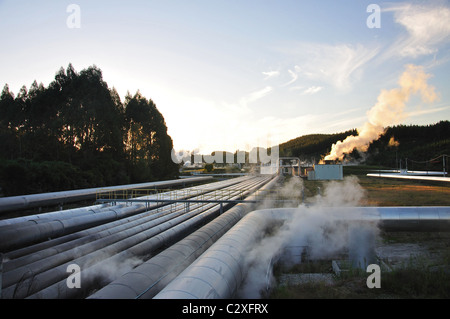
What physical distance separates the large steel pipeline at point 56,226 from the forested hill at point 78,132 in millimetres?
13083

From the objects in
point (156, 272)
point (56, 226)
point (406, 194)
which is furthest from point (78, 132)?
point (406, 194)

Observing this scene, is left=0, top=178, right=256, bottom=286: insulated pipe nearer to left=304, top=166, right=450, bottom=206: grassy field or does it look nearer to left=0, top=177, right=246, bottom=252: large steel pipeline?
left=0, top=177, right=246, bottom=252: large steel pipeline

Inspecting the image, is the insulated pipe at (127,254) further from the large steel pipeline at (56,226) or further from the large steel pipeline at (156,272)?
the large steel pipeline at (56,226)

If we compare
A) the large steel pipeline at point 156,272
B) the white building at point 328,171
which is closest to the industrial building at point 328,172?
the white building at point 328,171

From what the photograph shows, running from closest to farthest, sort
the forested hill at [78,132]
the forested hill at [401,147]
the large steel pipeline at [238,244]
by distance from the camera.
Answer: the large steel pipeline at [238,244] < the forested hill at [78,132] < the forested hill at [401,147]

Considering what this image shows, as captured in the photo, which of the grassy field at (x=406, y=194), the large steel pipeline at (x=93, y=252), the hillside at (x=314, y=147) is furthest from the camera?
the hillside at (x=314, y=147)

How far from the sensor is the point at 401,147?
338ft

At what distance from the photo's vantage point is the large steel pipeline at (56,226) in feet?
34.2

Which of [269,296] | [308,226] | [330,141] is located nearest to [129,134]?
[308,226]

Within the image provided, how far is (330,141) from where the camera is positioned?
124438mm

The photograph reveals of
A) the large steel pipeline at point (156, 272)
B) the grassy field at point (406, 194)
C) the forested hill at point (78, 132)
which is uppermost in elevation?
the forested hill at point (78, 132)

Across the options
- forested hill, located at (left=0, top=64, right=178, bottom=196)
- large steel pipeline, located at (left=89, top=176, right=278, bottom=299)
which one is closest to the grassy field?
large steel pipeline, located at (left=89, top=176, right=278, bottom=299)

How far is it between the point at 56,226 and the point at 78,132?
22074mm
